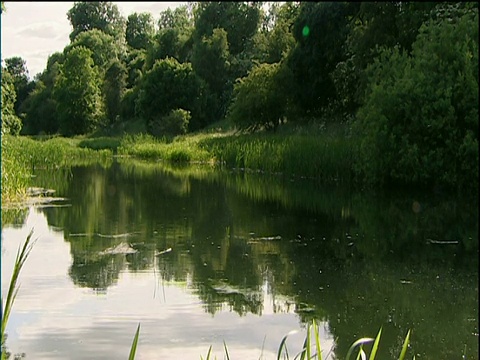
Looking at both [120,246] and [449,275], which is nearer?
[449,275]

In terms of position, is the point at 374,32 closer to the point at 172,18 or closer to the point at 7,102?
the point at 7,102

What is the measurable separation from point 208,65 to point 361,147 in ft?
50.7

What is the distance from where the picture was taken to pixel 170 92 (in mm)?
26938

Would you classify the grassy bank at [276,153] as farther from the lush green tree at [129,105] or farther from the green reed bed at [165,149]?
the lush green tree at [129,105]

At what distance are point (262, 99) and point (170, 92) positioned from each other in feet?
26.5

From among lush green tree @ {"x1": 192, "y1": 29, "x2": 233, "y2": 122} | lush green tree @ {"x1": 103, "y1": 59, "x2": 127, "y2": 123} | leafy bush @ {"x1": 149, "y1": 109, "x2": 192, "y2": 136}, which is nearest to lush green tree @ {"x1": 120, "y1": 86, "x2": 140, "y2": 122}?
lush green tree @ {"x1": 103, "y1": 59, "x2": 127, "y2": 123}

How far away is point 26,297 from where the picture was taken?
4.68 m

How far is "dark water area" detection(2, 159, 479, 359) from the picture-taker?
393 cm

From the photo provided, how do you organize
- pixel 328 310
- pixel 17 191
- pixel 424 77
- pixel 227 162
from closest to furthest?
pixel 328 310
pixel 17 191
pixel 424 77
pixel 227 162

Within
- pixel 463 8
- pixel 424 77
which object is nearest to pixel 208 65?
pixel 463 8

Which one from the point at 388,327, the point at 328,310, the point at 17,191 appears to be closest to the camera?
the point at 388,327

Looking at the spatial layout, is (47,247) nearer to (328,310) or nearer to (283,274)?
(283,274)

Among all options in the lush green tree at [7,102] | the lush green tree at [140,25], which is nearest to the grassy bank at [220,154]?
the lush green tree at [7,102]

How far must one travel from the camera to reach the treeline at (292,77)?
1027 cm
